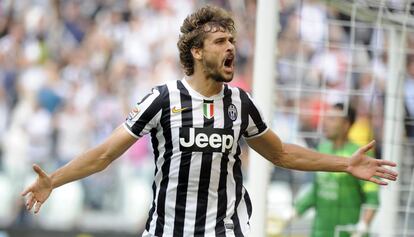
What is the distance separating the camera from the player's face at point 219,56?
17.1 ft

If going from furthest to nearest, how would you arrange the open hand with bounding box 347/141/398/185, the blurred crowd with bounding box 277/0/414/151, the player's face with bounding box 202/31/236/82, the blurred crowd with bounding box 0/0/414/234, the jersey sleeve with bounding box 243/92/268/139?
the blurred crowd with bounding box 0/0/414/234 → the blurred crowd with bounding box 277/0/414/151 → the open hand with bounding box 347/141/398/185 → the jersey sleeve with bounding box 243/92/268/139 → the player's face with bounding box 202/31/236/82

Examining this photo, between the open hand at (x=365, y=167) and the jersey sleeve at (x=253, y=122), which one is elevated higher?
the jersey sleeve at (x=253, y=122)

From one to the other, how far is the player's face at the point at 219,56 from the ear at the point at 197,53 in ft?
0.12

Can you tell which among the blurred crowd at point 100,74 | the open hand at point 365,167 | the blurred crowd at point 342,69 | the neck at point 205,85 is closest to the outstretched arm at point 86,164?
the neck at point 205,85

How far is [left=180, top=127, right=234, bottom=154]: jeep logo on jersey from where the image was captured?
5.23m

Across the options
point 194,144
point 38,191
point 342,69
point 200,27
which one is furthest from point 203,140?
point 342,69

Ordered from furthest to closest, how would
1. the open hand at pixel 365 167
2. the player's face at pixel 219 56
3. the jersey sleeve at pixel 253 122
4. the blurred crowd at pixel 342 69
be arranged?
the blurred crowd at pixel 342 69
the open hand at pixel 365 167
the jersey sleeve at pixel 253 122
the player's face at pixel 219 56

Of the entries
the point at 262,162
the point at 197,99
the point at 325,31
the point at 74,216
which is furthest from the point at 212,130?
the point at 74,216

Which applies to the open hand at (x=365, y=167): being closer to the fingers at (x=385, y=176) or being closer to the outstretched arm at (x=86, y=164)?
the fingers at (x=385, y=176)

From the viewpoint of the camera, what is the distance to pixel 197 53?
5348 millimetres

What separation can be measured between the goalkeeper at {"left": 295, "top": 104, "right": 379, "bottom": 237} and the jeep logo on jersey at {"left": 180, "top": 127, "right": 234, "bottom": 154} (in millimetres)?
3675

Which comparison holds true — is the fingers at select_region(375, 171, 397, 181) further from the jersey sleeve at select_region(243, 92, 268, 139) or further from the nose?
the nose

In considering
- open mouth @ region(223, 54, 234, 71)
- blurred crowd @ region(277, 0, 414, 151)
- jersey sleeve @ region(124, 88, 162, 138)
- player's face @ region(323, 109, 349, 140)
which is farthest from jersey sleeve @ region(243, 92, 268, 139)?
player's face @ region(323, 109, 349, 140)

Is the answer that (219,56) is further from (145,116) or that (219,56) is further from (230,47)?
(145,116)
